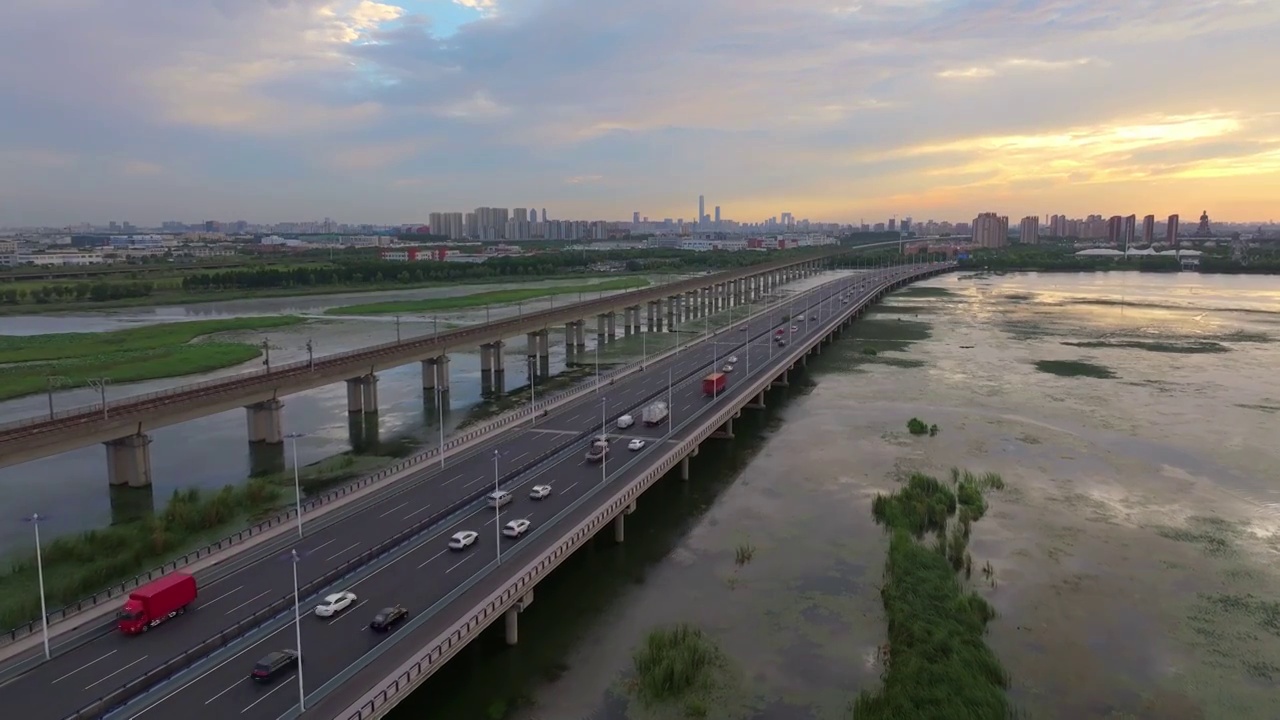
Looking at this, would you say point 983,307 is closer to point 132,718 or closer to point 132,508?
point 132,508

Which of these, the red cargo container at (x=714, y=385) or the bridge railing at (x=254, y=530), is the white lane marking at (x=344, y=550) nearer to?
the bridge railing at (x=254, y=530)

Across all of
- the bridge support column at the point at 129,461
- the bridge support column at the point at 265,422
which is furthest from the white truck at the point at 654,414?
the bridge support column at the point at 129,461

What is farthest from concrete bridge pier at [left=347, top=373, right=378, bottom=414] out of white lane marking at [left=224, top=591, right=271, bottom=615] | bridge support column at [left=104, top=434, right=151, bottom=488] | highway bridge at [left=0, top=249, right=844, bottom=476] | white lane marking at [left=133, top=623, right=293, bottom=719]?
white lane marking at [left=133, top=623, right=293, bottom=719]

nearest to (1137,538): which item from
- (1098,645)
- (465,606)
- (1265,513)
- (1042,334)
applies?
(1265,513)

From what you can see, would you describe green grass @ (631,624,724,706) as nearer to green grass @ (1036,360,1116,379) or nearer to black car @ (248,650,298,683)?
black car @ (248,650,298,683)

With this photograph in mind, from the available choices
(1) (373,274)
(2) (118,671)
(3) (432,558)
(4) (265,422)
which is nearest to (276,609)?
(2) (118,671)

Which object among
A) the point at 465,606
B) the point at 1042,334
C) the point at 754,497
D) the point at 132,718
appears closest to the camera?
the point at 132,718
